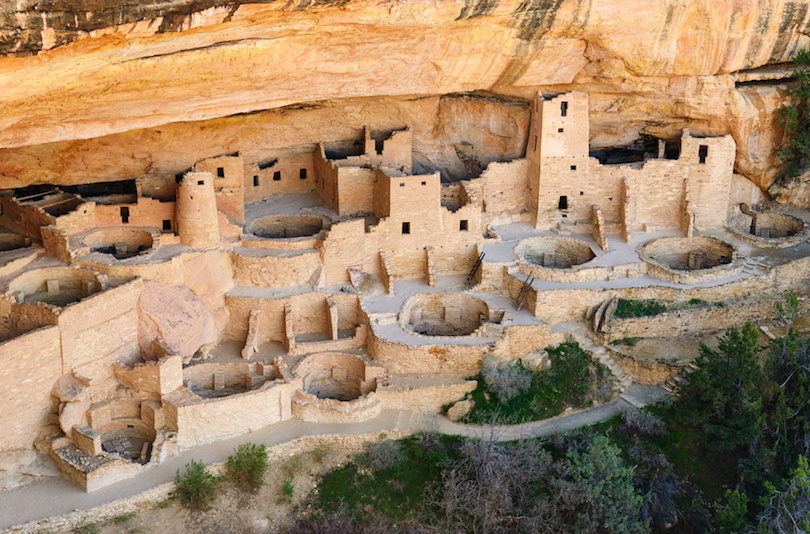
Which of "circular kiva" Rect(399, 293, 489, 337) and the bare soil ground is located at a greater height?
"circular kiva" Rect(399, 293, 489, 337)

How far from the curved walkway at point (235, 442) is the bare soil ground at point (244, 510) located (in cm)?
39

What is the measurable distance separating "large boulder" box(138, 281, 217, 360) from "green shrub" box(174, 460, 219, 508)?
8.04 ft

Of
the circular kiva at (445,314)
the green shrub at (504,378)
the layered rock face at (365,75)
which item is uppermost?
the layered rock face at (365,75)

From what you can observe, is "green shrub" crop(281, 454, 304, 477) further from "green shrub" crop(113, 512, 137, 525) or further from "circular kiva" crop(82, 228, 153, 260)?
"circular kiva" crop(82, 228, 153, 260)

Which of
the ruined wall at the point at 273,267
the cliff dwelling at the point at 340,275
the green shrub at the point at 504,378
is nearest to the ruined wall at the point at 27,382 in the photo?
the cliff dwelling at the point at 340,275

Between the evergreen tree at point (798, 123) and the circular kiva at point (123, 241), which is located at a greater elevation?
the evergreen tree at point (798, 123)

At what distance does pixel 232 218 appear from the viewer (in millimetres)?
20797

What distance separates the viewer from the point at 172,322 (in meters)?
18.1

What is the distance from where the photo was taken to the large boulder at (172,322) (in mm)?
17828

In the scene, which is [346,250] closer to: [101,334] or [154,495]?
[101,334]

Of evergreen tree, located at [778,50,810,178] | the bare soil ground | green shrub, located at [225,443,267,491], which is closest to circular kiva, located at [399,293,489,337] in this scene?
the bare soil ground

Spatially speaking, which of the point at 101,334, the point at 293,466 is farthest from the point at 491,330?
→ the point at 101,334

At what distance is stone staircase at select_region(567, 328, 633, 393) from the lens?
19.2 meters

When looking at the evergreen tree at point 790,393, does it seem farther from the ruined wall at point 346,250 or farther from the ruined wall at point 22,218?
the ruined wall at point 22,218
